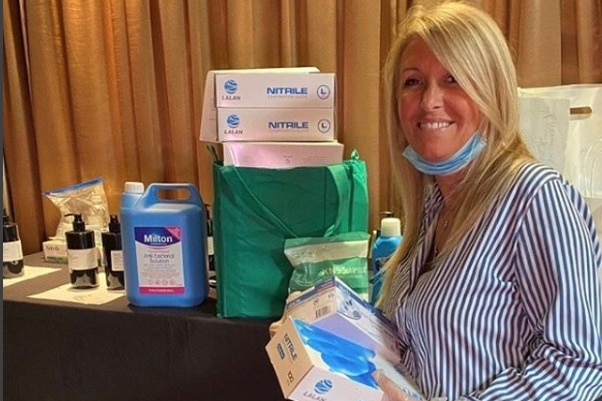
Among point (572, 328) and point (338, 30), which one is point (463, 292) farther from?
point (338, 30)

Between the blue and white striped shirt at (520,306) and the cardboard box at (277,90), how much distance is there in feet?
1.68

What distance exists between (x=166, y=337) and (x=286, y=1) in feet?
2.89

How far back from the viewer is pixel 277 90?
4.21ft

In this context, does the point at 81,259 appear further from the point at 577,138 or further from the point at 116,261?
the point at 577,138

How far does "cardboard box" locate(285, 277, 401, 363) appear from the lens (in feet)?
2.92

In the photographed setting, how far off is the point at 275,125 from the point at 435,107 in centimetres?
46

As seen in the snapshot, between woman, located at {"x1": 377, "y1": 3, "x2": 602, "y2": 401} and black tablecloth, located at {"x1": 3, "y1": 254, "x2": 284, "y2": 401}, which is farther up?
woman, located at {"x1": 377, "y1": 3, "x2": 602, "y2": 401}

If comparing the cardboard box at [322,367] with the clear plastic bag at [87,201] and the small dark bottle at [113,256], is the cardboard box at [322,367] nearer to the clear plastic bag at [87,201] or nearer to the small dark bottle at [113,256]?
the small dark bottle at [113,256]

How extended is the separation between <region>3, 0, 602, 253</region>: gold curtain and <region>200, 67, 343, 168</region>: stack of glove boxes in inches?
13.3

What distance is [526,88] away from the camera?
1.48m

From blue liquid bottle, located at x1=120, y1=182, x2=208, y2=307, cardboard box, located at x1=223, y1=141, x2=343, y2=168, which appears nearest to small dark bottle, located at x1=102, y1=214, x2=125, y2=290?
blue liquid bottle, located at x1=120, y1=182, x2=208, y2=307

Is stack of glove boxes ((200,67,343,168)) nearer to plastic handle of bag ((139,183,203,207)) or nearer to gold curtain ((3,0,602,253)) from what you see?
plastic handle of bag ((139,183,203,207))

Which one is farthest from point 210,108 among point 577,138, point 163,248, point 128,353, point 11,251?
point 577,138

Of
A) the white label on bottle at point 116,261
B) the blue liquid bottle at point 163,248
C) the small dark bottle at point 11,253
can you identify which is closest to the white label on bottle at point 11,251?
the small dark bottle at point 11,253
